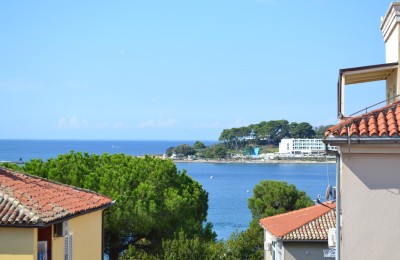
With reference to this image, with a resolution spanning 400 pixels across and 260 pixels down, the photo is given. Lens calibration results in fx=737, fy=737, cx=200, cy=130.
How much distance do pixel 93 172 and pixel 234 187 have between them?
113 metres

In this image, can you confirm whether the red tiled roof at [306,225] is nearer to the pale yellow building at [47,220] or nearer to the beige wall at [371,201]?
the pale yellow building at [47,220]

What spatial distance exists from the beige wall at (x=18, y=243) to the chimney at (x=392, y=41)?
24.1 ft

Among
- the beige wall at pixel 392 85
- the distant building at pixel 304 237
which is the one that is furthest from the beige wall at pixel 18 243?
the distant building at pixel 304 237

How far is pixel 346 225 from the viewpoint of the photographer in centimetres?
1146

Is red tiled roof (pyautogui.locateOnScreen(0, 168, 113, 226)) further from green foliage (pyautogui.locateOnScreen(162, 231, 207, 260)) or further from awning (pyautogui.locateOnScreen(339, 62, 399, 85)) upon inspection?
green foliage (pyautogui.locateOnScreen(162, 231, 207, 260))

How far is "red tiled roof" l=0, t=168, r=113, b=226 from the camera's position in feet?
Result: 47.2

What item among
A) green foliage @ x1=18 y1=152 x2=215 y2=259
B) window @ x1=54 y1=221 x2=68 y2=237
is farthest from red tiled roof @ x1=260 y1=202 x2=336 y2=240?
window @ x1=54 y1=221 x2=68 y2=237

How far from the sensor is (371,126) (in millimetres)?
11430

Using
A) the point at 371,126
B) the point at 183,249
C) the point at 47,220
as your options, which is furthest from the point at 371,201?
the point at 183,249

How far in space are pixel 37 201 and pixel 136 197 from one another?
16803mm

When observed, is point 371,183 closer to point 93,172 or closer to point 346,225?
point 346,225

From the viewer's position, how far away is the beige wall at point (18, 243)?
14383mm

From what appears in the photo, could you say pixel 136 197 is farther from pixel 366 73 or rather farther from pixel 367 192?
pixel 367 192

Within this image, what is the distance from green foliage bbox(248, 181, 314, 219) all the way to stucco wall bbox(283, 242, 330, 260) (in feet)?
69.1
